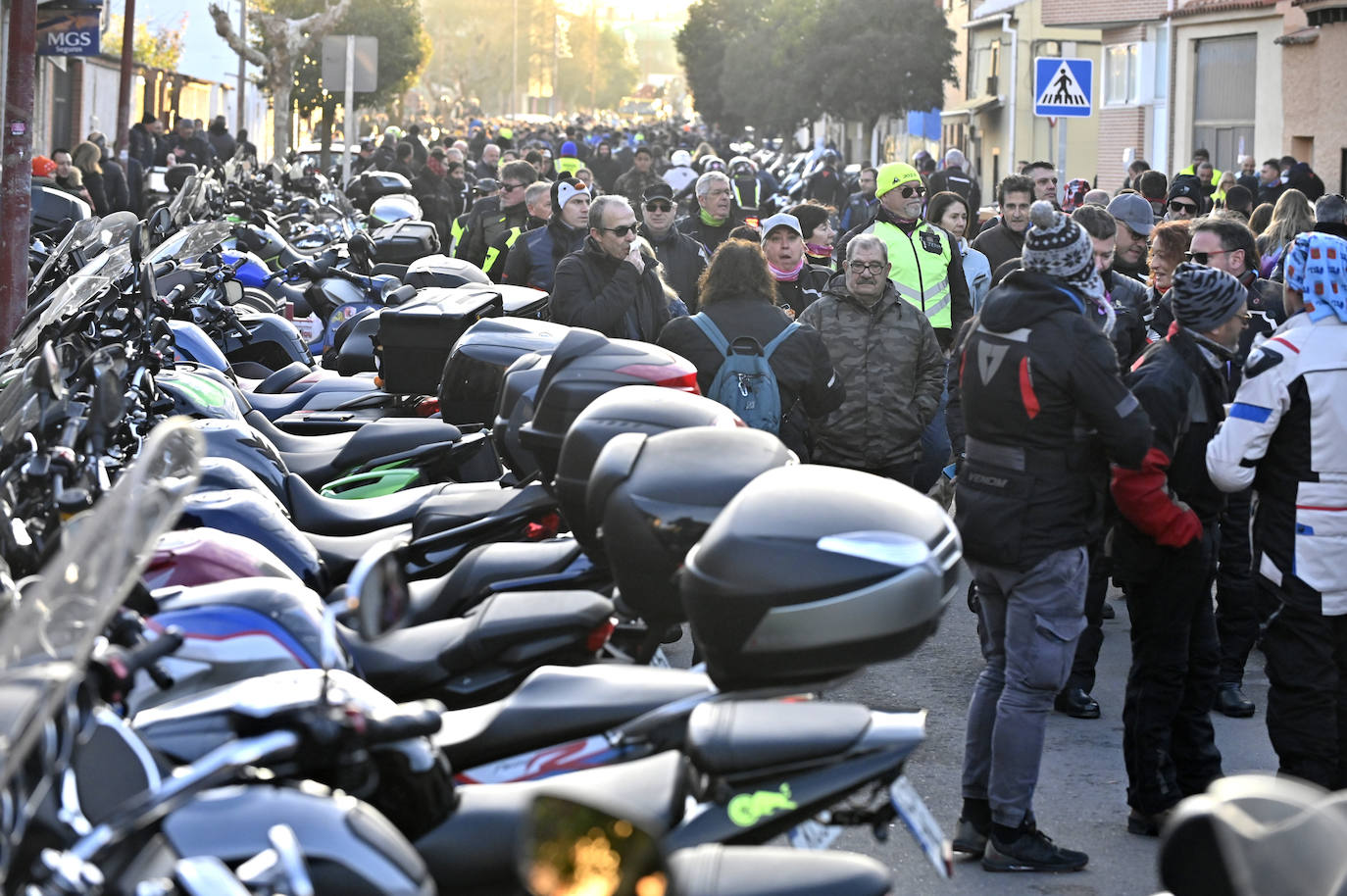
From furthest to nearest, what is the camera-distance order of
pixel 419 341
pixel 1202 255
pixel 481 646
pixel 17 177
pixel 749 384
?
pixel 17 177, pixel 419 341, pixel 1202 255, pixel 749 384, pixel 481 646

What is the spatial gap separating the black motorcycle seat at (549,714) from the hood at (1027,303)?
2.00 meters

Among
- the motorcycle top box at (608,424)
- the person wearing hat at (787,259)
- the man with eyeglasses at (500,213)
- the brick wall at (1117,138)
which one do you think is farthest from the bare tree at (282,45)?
the motorcycle top box at (608,424)

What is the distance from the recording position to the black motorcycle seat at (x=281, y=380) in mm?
8617

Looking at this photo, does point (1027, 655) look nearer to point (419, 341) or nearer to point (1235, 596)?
point (1235, 596)

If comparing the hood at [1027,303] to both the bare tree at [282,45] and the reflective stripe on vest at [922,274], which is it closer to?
the reflective stripe on vest at [922,274]

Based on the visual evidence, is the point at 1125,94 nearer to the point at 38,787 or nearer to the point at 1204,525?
the point at 1204,525

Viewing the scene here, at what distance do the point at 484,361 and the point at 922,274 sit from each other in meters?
2.48

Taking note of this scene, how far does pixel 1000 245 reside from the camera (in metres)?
10.3

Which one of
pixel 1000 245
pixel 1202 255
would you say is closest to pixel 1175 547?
pixel 1202 255

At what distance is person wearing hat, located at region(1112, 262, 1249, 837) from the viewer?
17.1ft

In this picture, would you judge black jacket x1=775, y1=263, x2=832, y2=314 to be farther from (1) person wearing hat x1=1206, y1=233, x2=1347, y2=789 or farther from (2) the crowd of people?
(1) person wearing hat x1=1206, y1=233, x2=1347, y2=789

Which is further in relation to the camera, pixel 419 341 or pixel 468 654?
pixel 419 341

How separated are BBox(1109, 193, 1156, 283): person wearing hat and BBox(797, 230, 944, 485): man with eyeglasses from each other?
187 centimetres

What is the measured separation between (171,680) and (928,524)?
1263 mm
